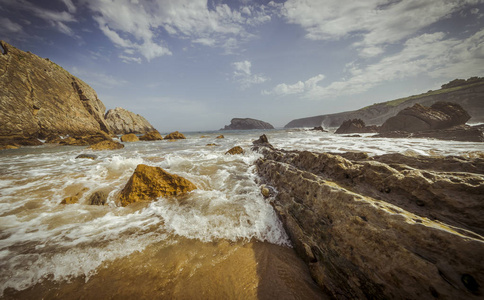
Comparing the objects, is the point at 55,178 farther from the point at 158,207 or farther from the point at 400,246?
the point at 400,246

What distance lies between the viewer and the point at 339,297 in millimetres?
1648

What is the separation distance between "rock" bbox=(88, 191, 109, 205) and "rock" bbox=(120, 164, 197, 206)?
374 millimetres

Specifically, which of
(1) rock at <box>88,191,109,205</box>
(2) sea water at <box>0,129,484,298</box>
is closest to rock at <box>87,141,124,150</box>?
(2) sea water at <box>0,129,484,298</box>

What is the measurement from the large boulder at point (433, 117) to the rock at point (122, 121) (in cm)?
5216

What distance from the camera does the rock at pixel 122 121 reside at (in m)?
34.3

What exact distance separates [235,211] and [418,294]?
2.53m

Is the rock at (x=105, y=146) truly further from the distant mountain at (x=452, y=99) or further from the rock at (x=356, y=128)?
the distant mountain at (x=452, y=99)

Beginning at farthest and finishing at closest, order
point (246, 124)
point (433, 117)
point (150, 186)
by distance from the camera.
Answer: point (246, 124) < point (433, 117) < point (150, 186)

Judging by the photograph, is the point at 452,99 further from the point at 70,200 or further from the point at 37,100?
the point at 37,100

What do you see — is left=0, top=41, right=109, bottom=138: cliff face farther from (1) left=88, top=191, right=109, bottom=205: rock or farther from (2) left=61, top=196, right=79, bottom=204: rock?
(1) left=88, top=191, right=109, bottom=205: rock

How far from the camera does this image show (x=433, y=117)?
18.7m

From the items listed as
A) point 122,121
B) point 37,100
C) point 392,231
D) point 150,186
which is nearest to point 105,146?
point 37,100

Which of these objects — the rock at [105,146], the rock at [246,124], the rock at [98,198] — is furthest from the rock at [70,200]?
the rock at [246,124]

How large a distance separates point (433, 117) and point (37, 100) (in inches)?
1800
